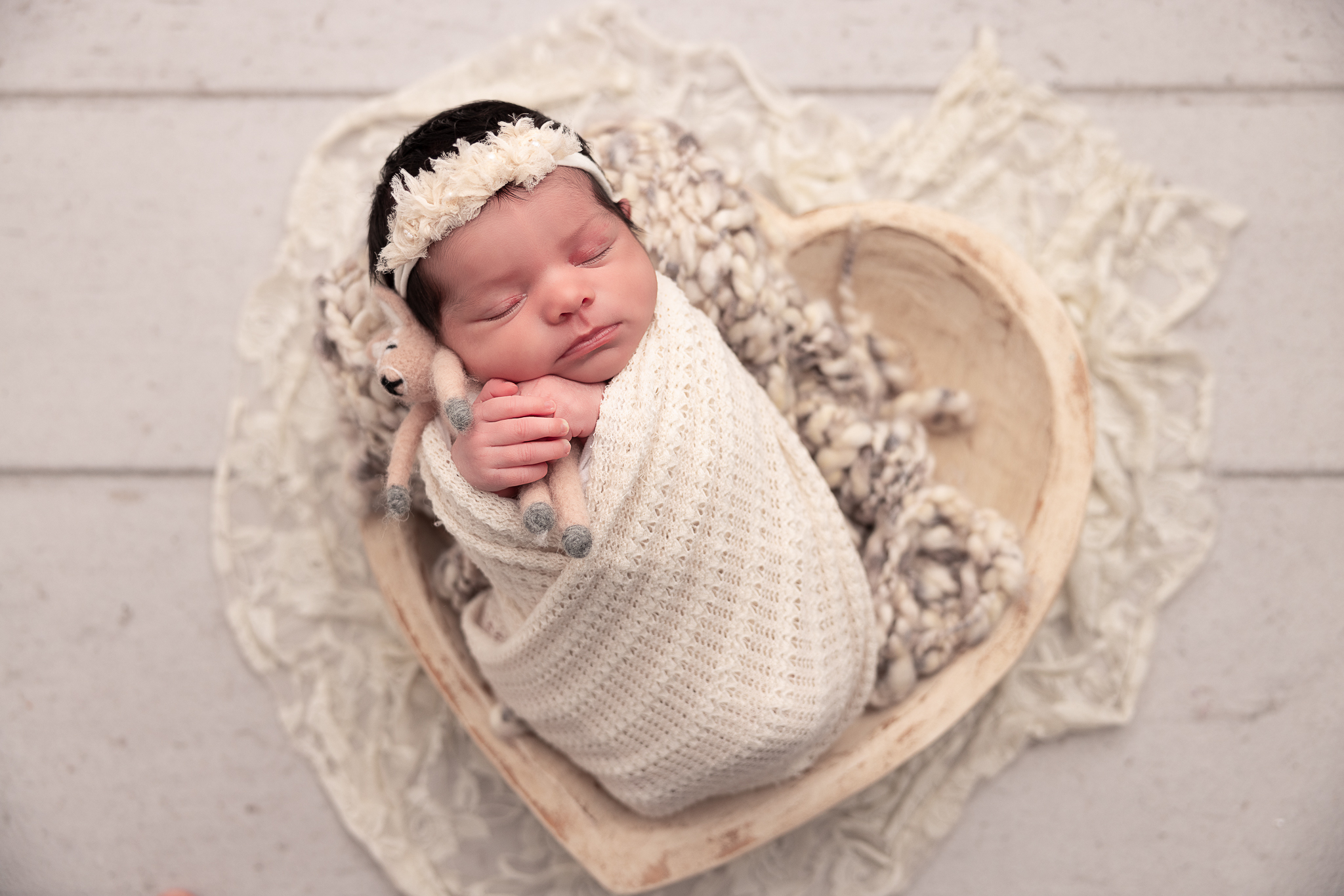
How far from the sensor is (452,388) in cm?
66

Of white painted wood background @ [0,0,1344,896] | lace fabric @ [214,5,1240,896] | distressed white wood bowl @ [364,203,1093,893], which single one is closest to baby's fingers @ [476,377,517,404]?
distressed white wood bowl @ [364,203,1093,893]

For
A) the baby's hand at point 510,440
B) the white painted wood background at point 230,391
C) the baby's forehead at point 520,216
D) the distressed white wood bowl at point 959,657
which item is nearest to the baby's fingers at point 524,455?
the baby's hand at point 510,440

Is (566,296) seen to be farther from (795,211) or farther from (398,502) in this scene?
(795,211)

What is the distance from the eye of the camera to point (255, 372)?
1.11 metres

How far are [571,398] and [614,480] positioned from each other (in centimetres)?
7

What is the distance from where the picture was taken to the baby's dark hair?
26.8 inches

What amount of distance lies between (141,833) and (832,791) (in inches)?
31.7

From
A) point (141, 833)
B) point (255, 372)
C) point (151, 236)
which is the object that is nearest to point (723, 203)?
point (255, 372)

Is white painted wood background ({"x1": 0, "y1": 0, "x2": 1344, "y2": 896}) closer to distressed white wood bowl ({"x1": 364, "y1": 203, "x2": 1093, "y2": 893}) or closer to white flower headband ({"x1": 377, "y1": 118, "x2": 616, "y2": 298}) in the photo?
distressed white wood bowl ({"x1": 364, "y1": 203, "x2": 1093, "y2": 893})

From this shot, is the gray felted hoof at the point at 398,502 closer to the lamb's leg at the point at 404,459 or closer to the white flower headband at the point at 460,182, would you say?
the lamb's leg at the point at 404,459

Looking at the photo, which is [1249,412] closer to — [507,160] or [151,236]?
[507,160]

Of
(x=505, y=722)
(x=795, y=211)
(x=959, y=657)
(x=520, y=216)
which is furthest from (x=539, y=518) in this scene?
(x=795, y=211)

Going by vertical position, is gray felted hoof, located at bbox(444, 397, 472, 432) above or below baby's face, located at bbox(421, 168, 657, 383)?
below

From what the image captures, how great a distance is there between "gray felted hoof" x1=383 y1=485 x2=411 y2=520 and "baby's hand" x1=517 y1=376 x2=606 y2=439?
11 centimetres
